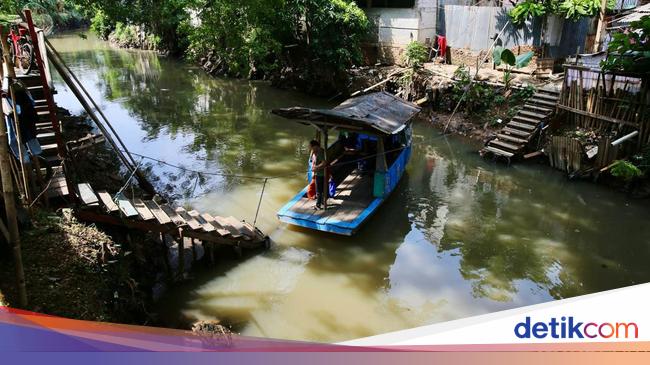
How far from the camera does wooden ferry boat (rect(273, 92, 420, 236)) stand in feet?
32.1

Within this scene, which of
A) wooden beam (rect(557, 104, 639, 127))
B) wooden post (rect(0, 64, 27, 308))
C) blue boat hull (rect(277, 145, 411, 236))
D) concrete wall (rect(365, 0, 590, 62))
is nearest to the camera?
wooden post (rect(0, 64, 27, 308))

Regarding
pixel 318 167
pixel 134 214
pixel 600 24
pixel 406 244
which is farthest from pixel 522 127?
pixel 134 214

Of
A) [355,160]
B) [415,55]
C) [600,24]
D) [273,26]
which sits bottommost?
[355,160]


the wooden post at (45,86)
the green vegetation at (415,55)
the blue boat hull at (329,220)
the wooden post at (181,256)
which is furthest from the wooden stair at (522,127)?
the wooden post at (45,86)

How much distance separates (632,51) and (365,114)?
28.1ft

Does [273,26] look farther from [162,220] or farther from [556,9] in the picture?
[162,220]

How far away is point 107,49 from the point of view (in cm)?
4209

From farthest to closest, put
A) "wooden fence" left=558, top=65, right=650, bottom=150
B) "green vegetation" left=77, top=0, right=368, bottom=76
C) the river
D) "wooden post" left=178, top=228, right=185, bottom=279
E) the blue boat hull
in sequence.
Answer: "green vegetation" left=77, top=0, right=368, bottom=76 → "wooden fence" left=558, top=65, right=650, bottom=150 → the blue boat hull → "wooden post" left=178, top=228, right=185, bottom=279 → the river

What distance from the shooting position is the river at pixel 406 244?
816 cm

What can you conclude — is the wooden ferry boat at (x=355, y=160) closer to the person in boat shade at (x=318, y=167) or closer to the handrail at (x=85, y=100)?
the person in boat shade at (x=318, y=167)

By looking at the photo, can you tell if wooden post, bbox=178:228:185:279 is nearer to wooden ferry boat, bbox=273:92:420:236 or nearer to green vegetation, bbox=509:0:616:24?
wooden ferry boat, bbox=273:92:420:236

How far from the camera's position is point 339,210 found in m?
10.4

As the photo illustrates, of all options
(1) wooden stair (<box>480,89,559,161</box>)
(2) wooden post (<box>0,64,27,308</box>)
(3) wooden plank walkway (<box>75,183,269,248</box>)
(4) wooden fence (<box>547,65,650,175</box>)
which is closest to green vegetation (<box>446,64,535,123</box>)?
(1) wooden stair (<box>480,89,559,161</box>)

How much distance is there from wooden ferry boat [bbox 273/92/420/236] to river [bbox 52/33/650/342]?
0.60m
